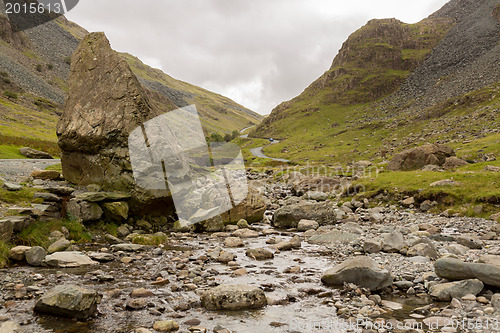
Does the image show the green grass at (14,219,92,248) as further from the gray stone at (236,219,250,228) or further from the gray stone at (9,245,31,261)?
the gray stone at (236,219,250,228)

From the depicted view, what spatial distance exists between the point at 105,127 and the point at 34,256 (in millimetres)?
12142

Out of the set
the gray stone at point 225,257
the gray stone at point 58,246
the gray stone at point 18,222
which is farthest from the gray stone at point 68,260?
the gray stone at point 225,257

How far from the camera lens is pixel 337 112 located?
189375mm

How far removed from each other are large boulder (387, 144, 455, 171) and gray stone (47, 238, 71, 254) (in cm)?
4444

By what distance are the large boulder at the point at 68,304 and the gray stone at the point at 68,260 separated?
484 centimetres

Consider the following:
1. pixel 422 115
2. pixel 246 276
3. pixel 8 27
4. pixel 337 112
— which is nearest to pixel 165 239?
pixel 246 276

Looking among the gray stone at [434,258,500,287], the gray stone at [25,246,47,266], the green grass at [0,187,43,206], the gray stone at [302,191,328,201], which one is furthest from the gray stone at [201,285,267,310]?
the gray stone at [302,191,328,201]

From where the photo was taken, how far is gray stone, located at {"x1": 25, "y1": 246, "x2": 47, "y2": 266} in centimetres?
1375

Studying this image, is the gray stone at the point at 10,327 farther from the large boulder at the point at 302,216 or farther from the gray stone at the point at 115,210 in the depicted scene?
the large boulder at the point at 302,216

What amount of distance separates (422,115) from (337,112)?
255ft

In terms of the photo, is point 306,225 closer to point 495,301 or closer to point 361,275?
point 361,275

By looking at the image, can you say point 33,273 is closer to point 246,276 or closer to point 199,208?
point 246,276

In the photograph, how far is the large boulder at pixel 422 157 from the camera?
147 feet

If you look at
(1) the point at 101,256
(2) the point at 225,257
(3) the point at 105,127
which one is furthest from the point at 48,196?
(2) the point at 225,257
